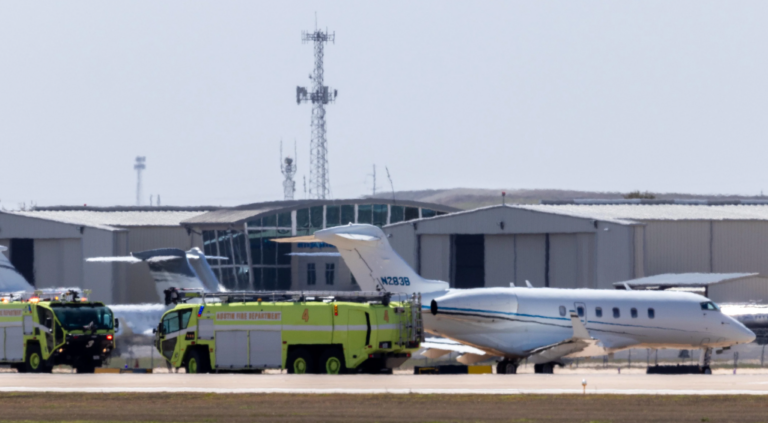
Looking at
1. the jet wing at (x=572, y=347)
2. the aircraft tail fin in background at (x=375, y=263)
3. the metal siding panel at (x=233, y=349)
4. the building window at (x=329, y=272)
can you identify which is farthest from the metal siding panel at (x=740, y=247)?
the metal siding panel at (x=233, y=349)

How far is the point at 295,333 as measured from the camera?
3350 centimetres

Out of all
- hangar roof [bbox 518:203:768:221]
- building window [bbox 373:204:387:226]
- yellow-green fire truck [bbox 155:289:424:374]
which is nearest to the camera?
yellow-green fire truck [bbox 155:289:424:374]

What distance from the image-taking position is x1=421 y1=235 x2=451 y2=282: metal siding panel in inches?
2635

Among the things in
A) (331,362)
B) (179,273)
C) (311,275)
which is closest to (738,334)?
(331,362)

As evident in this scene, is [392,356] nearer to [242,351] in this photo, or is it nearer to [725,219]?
[242,351]

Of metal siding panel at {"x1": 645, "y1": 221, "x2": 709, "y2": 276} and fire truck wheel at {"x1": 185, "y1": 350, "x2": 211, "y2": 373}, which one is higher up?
metal siding panel at {"x1": 645, "y1": 221, "x2": 709, "y2": 276}

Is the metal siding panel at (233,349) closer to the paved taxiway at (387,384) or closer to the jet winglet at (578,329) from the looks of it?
the paved taxiway at (387,384)

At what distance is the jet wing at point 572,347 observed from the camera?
120 ft

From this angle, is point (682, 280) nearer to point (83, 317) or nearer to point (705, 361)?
point (705, 361)

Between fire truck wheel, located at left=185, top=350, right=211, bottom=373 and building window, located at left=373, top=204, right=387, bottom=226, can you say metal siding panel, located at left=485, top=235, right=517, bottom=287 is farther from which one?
fire truck wheel, located at left=185, top=350, right=211, bottom=373

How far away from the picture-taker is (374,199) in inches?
3071

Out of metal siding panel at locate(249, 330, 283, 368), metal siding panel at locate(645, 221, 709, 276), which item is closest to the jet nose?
metal siding panel at locate(249, 330, 283, 368)

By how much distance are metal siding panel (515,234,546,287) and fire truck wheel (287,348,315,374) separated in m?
32.8

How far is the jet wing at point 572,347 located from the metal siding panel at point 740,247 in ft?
92.0
